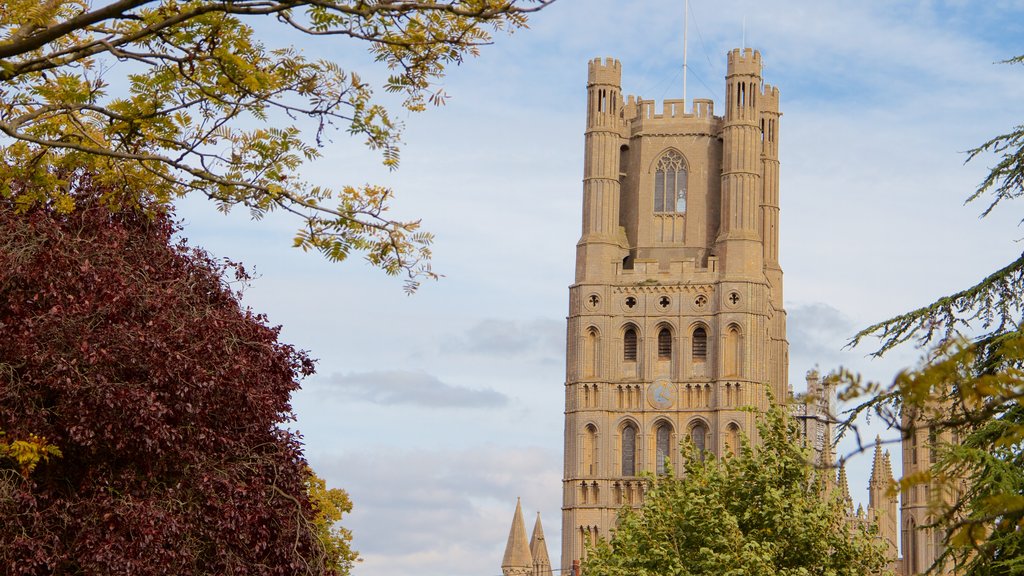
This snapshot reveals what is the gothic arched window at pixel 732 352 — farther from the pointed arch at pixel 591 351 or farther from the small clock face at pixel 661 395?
the pointed arch at pixel 591 351

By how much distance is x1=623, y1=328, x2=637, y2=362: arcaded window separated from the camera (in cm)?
8262

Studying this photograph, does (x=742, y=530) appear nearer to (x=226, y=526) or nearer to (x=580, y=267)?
(x=226, y=526)

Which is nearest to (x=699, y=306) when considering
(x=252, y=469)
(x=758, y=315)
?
(x=758, y=315)

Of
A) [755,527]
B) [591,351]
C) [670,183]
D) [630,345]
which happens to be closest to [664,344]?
[630,345]

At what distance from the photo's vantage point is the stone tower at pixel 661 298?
80.6 meters

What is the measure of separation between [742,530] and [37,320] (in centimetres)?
1477

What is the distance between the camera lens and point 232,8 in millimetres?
10406

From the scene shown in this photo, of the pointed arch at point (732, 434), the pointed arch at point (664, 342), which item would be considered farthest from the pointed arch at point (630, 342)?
the pointed arch at point (732, 434)

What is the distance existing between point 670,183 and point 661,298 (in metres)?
6.36

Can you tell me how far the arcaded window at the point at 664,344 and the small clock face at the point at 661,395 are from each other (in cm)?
138

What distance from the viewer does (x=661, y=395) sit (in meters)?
81.6

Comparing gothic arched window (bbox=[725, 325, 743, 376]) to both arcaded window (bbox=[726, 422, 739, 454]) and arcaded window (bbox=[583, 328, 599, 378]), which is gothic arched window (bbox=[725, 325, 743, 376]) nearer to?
arcaded window (bbox=[726, 422, 739, 454])

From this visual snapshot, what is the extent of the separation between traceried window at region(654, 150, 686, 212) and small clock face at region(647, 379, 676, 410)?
9.00m

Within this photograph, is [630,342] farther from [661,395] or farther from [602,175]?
[602,175]
